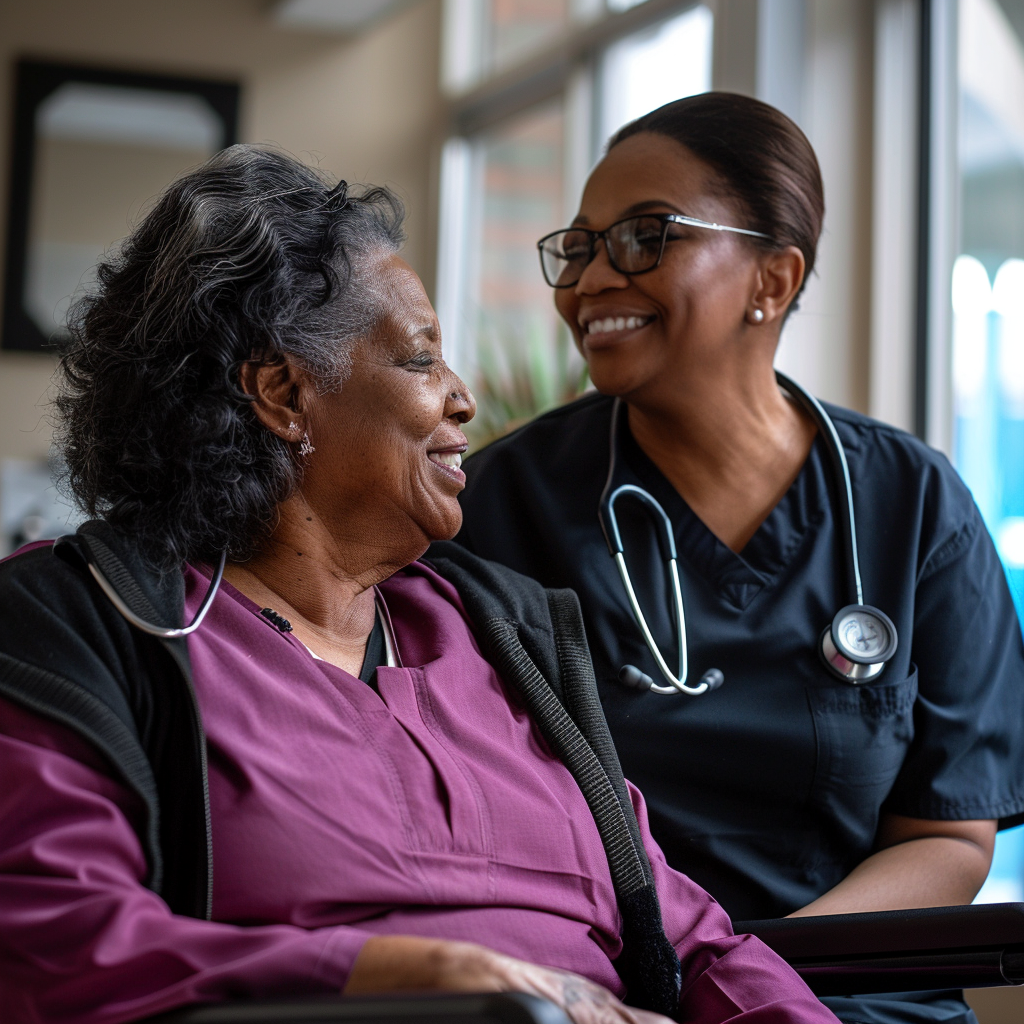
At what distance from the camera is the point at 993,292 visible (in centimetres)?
251

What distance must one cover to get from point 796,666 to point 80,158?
3.86 meters

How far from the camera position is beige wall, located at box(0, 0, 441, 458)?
14.5 feet

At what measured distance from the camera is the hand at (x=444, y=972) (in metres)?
0.92

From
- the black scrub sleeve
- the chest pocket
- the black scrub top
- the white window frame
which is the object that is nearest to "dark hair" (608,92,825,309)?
the black scrub top

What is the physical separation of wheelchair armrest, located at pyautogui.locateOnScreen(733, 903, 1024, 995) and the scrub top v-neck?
0.76ft

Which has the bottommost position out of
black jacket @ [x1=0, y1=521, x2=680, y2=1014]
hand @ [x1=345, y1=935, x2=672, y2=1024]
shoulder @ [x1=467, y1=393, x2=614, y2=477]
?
hand @ [x1=345, y1=935, x2=672, y2=1024]

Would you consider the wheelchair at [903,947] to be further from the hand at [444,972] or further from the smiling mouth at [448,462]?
the smiling mouth at [448,462]

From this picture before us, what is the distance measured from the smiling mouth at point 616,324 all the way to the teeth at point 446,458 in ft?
1.43

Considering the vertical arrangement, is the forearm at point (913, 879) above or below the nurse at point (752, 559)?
below

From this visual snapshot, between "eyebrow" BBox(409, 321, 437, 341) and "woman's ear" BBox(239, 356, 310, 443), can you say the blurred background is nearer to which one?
"eyebrow" BBox(409, 321, 437, 341)

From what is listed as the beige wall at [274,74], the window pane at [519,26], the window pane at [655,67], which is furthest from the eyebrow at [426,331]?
the beige wall at [274,74]

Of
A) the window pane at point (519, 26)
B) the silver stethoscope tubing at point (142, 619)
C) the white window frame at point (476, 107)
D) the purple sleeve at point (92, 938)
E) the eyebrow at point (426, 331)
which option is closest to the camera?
the purple sleeve at point (92, 938)

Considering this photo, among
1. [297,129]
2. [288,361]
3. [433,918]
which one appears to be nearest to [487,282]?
[297,129]

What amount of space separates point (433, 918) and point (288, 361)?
0.58 meters
